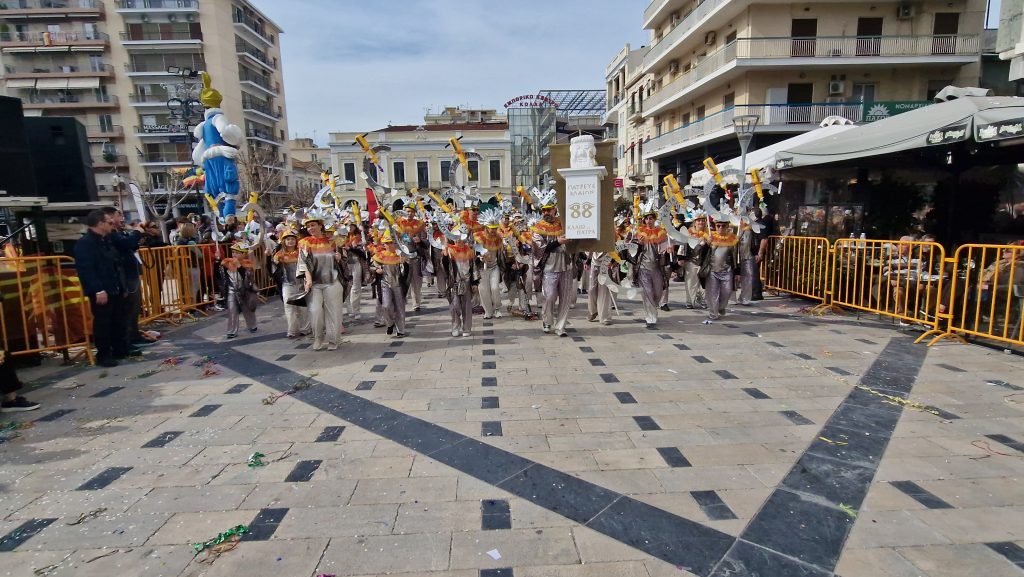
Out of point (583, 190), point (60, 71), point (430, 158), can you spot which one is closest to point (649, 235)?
point (583, 190)

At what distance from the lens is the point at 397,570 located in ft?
8.43

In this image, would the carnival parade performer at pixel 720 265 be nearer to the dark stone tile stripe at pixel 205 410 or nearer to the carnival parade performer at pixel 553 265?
the carnival parade performer at pixel 553 265

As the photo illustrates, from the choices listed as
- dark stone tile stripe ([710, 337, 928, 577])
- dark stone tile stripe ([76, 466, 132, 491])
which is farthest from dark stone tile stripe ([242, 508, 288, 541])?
dark stone tile stripe ([710, 337, 928, 577])

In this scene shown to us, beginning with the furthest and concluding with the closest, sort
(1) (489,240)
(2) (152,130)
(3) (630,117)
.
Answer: (2) (152,130)
(3) (630,117)
(1) (489,240)

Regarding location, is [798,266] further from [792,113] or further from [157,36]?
[157,36]

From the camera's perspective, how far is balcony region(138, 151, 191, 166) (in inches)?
1533

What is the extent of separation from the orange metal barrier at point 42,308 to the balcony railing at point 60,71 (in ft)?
145

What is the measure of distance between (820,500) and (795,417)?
1.41 metres

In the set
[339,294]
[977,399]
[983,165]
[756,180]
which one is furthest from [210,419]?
[983,165]

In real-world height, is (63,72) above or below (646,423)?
above

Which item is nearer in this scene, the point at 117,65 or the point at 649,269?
the point at 649,269

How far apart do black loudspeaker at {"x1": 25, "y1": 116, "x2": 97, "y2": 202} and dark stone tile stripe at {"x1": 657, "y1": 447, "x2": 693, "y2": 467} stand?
50.5ft

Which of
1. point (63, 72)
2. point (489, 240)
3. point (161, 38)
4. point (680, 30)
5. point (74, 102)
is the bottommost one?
point (489, 240)

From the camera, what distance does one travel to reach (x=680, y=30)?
25812 millimetres
